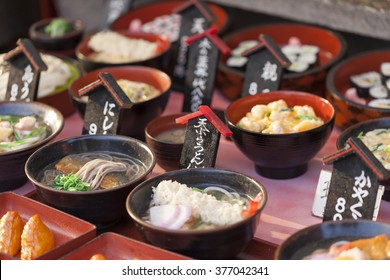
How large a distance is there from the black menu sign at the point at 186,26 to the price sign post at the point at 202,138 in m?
1.14

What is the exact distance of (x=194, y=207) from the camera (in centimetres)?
254

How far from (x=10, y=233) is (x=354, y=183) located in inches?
54.3

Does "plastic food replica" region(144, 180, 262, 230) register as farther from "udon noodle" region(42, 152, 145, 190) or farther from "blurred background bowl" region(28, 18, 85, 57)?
"blurred background bowl" region(28, 18, 85, 57)

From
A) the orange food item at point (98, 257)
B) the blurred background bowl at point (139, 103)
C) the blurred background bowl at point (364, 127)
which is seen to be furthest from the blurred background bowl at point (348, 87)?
the orange food item at point (98, 257)

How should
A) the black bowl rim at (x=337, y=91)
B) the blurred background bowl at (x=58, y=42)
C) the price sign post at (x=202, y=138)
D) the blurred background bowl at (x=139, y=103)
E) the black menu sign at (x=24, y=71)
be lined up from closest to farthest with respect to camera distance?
the price sign post at (x=202, y=138) < the black bowl rim at (x=337, y=91) < the blurred background bowl at (x=139, y=103) < the black menu sign at (x=24, y=71) < the blurred background bowl at (x=58, y=42)

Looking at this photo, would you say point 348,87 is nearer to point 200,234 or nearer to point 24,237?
point 200,234

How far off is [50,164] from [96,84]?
44 cm

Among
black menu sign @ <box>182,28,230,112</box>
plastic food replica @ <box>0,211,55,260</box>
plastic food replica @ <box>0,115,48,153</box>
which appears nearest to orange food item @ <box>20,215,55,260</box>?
plastic food replica @ <box>0,211,55,260</box>

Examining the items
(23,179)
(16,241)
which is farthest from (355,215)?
(23,179)

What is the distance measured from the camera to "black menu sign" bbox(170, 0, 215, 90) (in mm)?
3891

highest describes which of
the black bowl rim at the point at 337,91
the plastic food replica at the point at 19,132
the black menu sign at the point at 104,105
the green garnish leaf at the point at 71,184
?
the black menu sign at the point at 104,105

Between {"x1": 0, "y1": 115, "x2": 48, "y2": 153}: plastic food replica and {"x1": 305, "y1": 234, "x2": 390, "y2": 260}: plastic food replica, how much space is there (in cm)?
161

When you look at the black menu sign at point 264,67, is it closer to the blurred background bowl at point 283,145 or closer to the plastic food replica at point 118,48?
the blurred background bowl at point 283,145

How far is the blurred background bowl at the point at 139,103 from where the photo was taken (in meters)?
3.45
